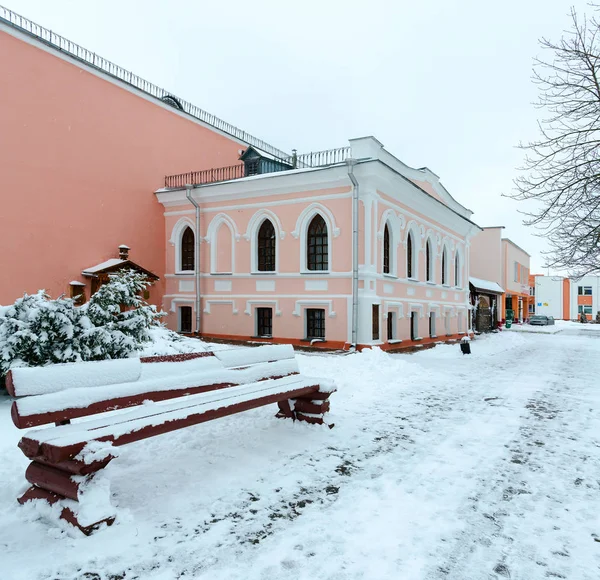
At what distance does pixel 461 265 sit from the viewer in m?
22.0

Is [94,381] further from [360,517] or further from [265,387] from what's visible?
[360,517]

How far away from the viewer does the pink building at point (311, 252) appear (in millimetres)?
13250

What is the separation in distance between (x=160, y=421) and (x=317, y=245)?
11234 millimetres

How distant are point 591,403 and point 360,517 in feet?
18.5

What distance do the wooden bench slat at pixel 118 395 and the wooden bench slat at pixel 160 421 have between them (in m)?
0.12

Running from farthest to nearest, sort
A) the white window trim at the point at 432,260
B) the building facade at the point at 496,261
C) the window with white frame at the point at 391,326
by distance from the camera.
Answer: the building facade at the point at 496,261 → the white window trim at the point at 432,260 → the window with white frame at the point at 391,326

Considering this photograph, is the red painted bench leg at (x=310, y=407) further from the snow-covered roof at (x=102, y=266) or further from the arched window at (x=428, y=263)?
the arched window at (x=428, y=263)

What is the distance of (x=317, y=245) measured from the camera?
14.3 metres

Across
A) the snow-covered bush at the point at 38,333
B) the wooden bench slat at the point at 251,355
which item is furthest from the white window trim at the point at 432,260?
the snow-covered bush at the point at 38,333

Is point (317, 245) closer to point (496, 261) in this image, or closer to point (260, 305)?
point (260, 305)

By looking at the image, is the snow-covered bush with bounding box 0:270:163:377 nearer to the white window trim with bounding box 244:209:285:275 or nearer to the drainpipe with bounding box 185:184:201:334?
the white window trim with bounding box 244:209:285:275

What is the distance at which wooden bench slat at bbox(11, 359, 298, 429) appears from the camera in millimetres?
3035

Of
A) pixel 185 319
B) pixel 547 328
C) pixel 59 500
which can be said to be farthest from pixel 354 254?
pixel 547 328

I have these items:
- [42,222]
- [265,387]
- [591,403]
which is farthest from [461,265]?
[265,387]
